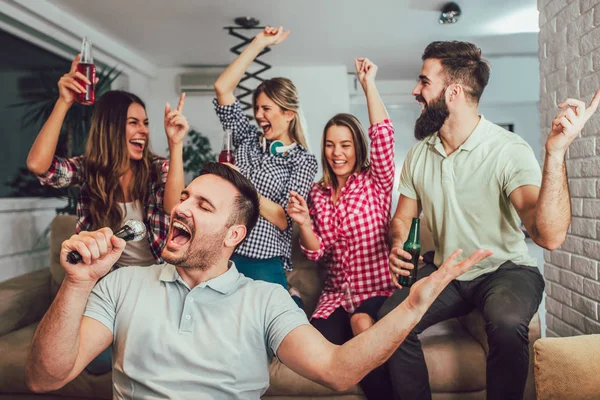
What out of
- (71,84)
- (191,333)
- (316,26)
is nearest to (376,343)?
(191,333)

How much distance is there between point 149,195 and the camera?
2.21 metres

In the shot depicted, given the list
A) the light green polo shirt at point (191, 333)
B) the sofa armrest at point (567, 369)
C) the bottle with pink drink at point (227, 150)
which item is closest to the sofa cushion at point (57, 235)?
the bottle with pink drink at point (227, 150)

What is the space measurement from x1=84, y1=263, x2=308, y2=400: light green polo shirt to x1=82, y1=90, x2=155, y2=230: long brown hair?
2.83 feet

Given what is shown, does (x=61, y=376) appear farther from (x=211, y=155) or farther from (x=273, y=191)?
(x=211, y=155)

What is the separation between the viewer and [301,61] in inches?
243

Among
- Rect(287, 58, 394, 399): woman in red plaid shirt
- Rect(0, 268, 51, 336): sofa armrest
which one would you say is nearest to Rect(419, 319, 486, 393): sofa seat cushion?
Rect(287, 58, 394, 399): woman in red plaid shirt

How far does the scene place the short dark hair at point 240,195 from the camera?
4.82ft

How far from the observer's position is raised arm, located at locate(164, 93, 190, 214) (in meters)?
1.91

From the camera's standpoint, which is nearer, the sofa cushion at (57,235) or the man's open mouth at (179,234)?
the man's open mouth at (179,234)

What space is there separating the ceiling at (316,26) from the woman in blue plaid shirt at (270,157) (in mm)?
2007

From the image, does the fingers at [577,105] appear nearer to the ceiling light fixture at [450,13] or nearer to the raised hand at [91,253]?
the raised hand at [91,253]

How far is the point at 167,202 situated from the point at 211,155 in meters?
4.35

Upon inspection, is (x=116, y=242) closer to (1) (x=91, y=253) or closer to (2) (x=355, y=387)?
(1) (x=91, y=253)

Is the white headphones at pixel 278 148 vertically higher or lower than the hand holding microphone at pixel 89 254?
higher
